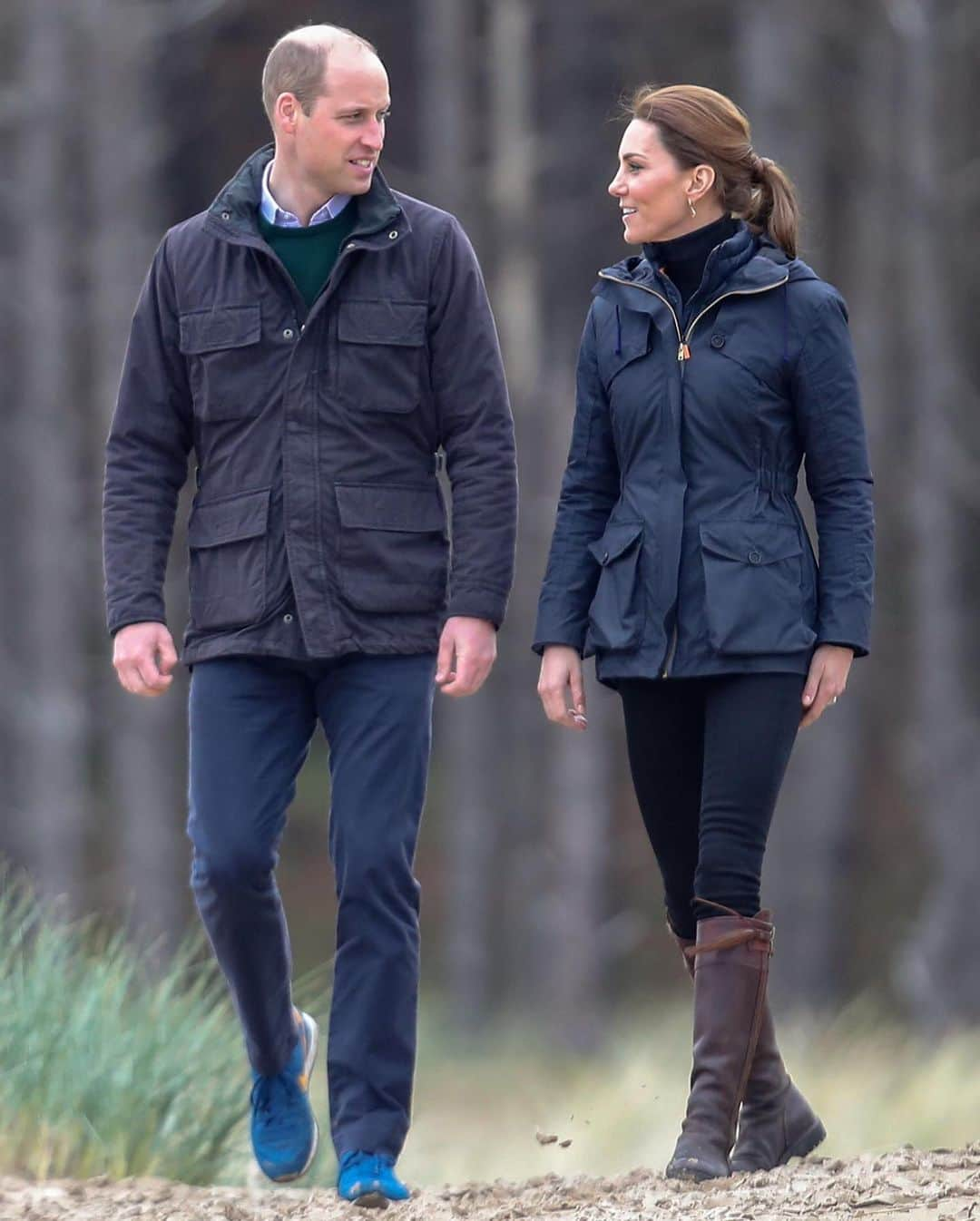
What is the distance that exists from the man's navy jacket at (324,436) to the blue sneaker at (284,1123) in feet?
2.95

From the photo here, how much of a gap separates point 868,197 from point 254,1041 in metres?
10.4

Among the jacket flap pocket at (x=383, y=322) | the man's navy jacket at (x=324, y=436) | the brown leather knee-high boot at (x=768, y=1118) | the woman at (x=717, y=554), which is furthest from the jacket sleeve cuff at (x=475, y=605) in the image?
the brown leather knee-high boot at (x=768, y=1118)

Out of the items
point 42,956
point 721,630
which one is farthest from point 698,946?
point 42,956

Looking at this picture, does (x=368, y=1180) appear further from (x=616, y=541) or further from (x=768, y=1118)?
(x=616, y=541)

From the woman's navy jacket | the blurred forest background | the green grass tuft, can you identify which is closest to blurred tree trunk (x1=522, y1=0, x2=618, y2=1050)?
the blurred forest background

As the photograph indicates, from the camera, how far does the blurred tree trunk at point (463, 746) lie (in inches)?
539

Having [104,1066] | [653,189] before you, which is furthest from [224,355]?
[104,1066]

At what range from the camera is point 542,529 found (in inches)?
543

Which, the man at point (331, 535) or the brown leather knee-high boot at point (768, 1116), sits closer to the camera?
the man at point (331, 535)

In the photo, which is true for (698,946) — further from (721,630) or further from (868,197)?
(868,197)

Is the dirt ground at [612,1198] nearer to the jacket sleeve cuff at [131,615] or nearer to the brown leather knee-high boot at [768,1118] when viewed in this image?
the brown leather knee-high boot at [768,1118]

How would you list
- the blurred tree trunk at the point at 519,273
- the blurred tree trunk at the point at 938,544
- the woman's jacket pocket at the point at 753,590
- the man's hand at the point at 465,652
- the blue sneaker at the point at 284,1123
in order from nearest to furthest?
the woman's jacket pocket at the point at 753,590 < the man's hand at the point at 465,652 < the blue sneaker at the point at 284,1123 < the blurred tree trunk at the point at 938,544 < the blurred tree trunk at the point at 519,273

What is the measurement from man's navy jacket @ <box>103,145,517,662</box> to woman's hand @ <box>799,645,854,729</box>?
0.62 meters

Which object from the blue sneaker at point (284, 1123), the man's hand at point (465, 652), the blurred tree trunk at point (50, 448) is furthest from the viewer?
the blurred tree trunk at point (50, 448)
